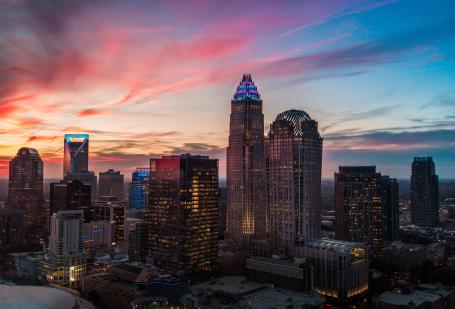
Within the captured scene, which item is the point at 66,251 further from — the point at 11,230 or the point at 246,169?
the point at 11,230

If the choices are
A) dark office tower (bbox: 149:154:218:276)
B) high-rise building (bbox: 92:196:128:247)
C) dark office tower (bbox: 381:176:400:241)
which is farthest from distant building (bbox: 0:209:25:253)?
dark office tower (bbox: 381:176:400:241)

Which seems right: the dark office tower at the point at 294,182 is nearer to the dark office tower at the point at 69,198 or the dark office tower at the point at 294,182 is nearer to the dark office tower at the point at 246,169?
the dark office tower at the point at 246,169

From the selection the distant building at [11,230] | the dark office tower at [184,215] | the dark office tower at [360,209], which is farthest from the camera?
the distant building at [11,230]

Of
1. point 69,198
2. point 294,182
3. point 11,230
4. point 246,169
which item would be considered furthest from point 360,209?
point 11,230

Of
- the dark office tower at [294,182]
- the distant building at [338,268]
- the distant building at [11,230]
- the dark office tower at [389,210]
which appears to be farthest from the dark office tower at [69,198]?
the dark office tower at [389,210]

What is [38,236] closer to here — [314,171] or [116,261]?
[116,261]

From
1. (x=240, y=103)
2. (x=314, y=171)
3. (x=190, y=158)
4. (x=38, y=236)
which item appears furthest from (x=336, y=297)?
(x=38, y=236)

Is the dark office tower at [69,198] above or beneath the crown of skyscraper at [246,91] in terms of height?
beneath

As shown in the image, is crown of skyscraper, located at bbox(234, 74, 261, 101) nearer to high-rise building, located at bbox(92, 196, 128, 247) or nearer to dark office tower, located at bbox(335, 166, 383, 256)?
dark office tower, located at bbox(335, 166, 383, 256)
